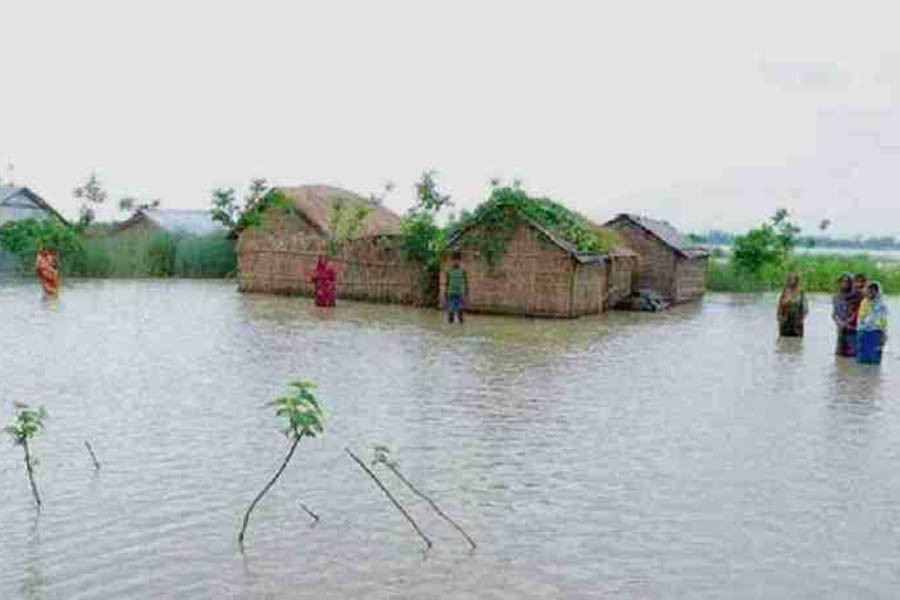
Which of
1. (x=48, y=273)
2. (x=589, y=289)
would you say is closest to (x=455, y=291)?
(x=589, y=289)

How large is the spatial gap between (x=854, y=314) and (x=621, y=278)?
372 inches

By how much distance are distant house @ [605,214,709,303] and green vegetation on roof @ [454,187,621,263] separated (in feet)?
18.0

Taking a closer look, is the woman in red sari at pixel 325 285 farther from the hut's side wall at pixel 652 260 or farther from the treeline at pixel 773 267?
the treeline at pixel 773 267

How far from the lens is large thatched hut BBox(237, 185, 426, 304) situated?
23688 mm

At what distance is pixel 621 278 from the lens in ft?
81.9

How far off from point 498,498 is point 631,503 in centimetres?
90

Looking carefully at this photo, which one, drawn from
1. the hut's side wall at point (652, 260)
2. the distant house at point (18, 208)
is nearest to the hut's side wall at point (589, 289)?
the hut's side wall at point (652, 260)

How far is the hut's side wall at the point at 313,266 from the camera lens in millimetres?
23578

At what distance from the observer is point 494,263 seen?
21.2 m

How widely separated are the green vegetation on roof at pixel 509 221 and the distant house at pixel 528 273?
1.8 inches

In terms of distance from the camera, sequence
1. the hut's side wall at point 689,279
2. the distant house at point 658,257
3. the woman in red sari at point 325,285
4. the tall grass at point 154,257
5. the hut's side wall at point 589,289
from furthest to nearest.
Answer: the tall grass at point 154,257, the hut's side wall at point 689,279, the distant house at point 658,257, the woman in red sari at point 325,285, the hut's side wall at point 589,289

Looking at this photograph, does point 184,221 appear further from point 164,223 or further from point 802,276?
point 802,276

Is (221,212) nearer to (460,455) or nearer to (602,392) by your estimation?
(602,392)

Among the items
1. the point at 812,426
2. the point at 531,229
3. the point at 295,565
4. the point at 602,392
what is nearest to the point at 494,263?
the point at 531,229
